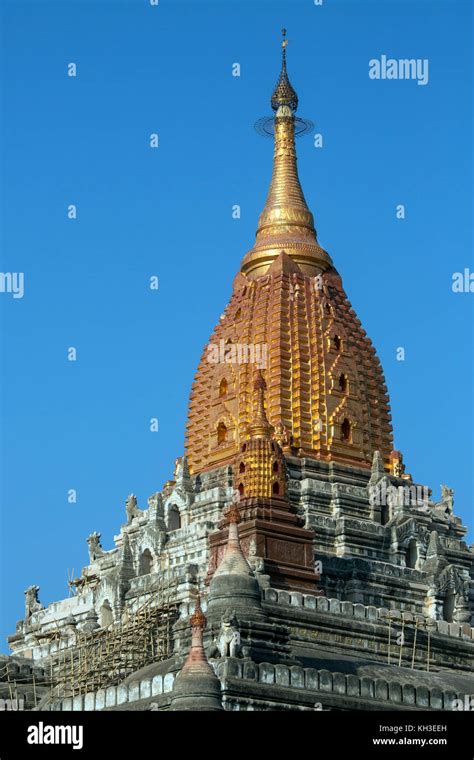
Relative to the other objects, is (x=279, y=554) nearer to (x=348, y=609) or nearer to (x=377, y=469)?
(x=348, y=609)

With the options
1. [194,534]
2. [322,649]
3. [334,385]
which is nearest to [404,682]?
[322,649]

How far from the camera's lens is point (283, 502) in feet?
205

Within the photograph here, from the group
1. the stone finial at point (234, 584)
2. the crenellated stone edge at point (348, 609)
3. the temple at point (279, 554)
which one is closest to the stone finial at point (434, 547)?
the temple at point (279, 554)

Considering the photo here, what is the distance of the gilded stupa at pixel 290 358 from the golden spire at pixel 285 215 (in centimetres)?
4

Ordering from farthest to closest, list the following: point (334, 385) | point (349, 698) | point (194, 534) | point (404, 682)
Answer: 1. point (334, 385)
2. point (194, 534)
3. point (404, 682)
4. point (349, 698)

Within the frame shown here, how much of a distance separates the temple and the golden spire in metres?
0.08

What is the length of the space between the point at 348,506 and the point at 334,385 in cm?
580

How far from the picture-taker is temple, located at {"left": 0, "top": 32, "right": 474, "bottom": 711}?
52.3m

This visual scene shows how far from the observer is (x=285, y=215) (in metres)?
80.9

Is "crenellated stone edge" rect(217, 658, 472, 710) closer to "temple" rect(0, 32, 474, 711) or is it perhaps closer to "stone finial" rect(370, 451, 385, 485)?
"temple" rect(0, 32, 474, 711)

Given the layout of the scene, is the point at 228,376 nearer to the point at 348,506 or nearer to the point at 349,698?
the point at 348,506

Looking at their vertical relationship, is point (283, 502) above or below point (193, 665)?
above

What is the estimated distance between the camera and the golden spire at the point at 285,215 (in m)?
80.2

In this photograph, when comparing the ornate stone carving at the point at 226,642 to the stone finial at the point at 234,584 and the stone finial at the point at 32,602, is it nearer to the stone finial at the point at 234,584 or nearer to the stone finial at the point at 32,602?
the stone finial at the point at 234,584
